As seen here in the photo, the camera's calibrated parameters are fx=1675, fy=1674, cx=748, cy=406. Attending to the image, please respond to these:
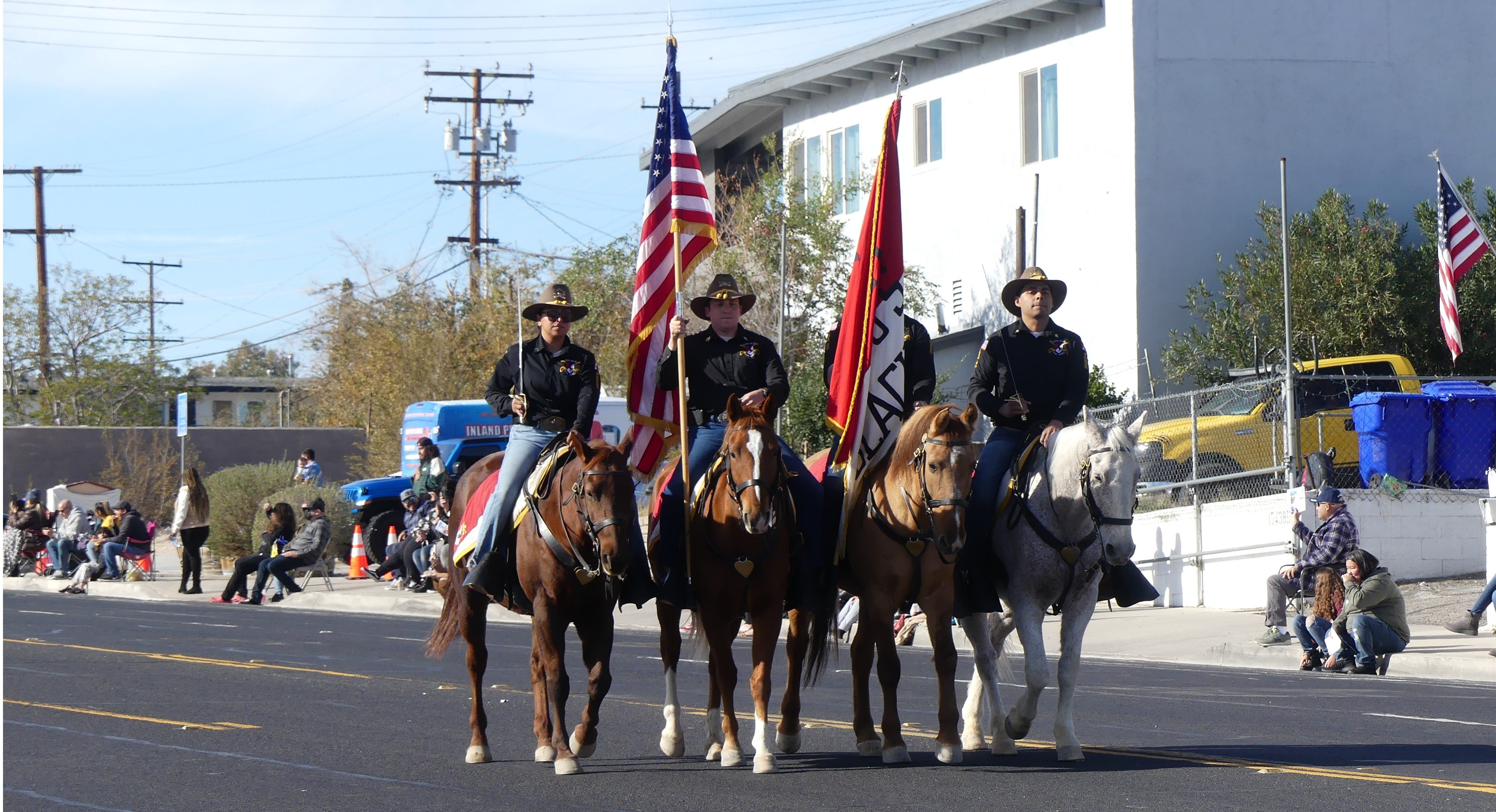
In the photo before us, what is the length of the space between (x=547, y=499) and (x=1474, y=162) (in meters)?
29.1

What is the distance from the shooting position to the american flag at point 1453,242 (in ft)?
79.1

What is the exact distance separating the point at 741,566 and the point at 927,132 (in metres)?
30.0

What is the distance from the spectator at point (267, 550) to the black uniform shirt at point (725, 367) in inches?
754

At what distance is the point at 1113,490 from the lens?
9000 millimetres

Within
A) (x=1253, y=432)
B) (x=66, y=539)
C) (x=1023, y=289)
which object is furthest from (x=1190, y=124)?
(x=66, y=539)

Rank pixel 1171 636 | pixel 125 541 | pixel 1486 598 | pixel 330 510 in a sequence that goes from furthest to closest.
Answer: pixel 125 541, pixel 330 510, pixel 1171 636, pixel 1486 598

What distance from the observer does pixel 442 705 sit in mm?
12688

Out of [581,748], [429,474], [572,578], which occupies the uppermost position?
[429,474]

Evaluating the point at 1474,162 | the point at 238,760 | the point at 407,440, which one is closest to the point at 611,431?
the point at 407,440

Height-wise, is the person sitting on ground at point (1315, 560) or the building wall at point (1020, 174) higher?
the building wall at point (1020, 174)

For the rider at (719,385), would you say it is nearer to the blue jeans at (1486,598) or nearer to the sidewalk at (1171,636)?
the sidewalk at (1171,636)

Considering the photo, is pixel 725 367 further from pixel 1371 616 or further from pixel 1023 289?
pixel 1371 616

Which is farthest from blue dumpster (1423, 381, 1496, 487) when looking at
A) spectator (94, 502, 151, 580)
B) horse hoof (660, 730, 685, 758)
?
spectator (94, 502, 151, 580)

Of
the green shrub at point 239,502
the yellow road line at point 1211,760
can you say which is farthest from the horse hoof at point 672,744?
the green shrub at point 239,502
